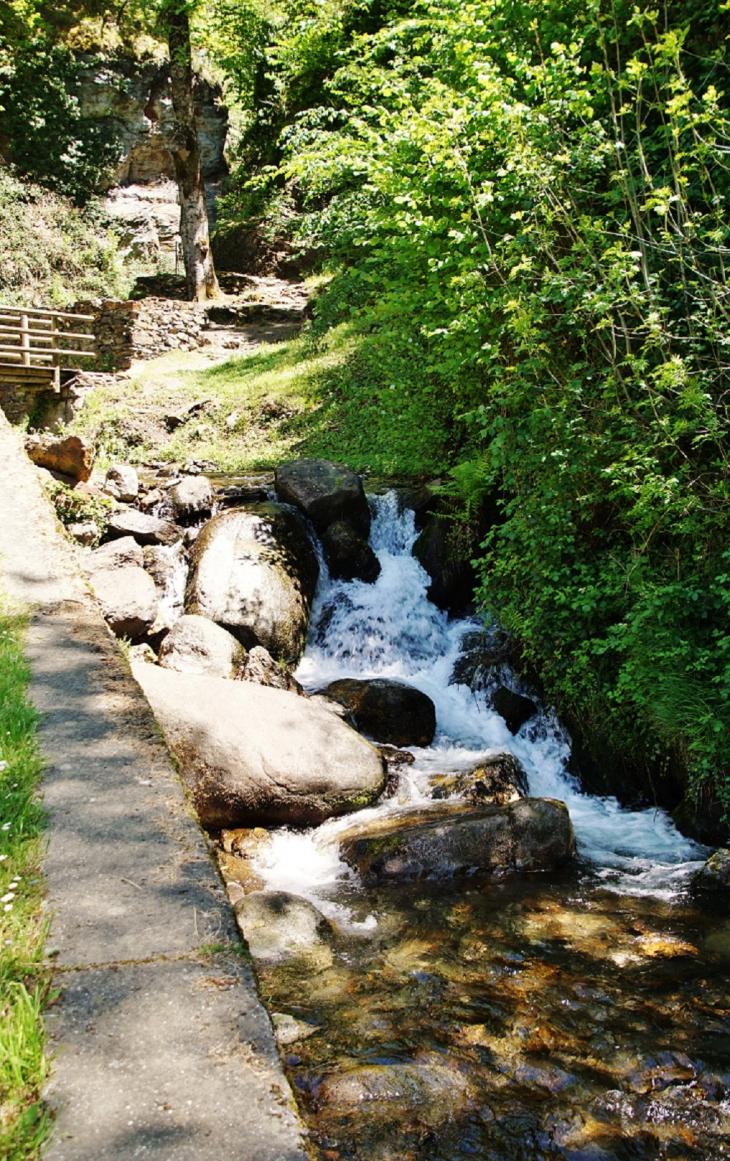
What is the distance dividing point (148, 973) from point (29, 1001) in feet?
1.15

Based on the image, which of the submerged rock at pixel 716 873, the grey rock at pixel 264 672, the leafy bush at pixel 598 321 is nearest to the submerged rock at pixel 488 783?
the leafy bush at pixel 598 321

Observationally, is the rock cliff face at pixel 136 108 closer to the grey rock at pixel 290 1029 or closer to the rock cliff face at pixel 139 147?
the rock cliff face at pixel 139 147

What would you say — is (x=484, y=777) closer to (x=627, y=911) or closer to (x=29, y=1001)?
(x=627, y=911)

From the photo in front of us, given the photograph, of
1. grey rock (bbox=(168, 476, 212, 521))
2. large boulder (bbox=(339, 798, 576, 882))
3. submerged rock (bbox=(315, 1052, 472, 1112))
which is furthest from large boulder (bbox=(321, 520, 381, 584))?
submerged rock (bbox=(315, 1052, 472, 1112))

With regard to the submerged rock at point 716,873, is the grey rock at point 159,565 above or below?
above

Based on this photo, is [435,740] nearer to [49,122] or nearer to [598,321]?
[598,321]

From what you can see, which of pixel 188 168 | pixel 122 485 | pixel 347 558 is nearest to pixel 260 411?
pixel 122 485

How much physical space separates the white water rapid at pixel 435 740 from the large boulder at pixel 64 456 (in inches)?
146

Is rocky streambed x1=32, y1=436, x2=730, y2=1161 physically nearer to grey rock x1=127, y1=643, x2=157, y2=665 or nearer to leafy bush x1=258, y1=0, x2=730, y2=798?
grey rock x1=127, y1=643, x2=157, y2=665

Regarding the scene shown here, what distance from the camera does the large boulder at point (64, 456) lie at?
1074 centimetres

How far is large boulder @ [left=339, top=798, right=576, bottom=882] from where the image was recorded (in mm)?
5332

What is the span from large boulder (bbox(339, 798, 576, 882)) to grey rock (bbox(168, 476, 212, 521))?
595 centimetres

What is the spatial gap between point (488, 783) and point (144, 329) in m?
17.8

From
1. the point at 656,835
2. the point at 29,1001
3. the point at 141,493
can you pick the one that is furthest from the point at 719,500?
the point at 141,493
